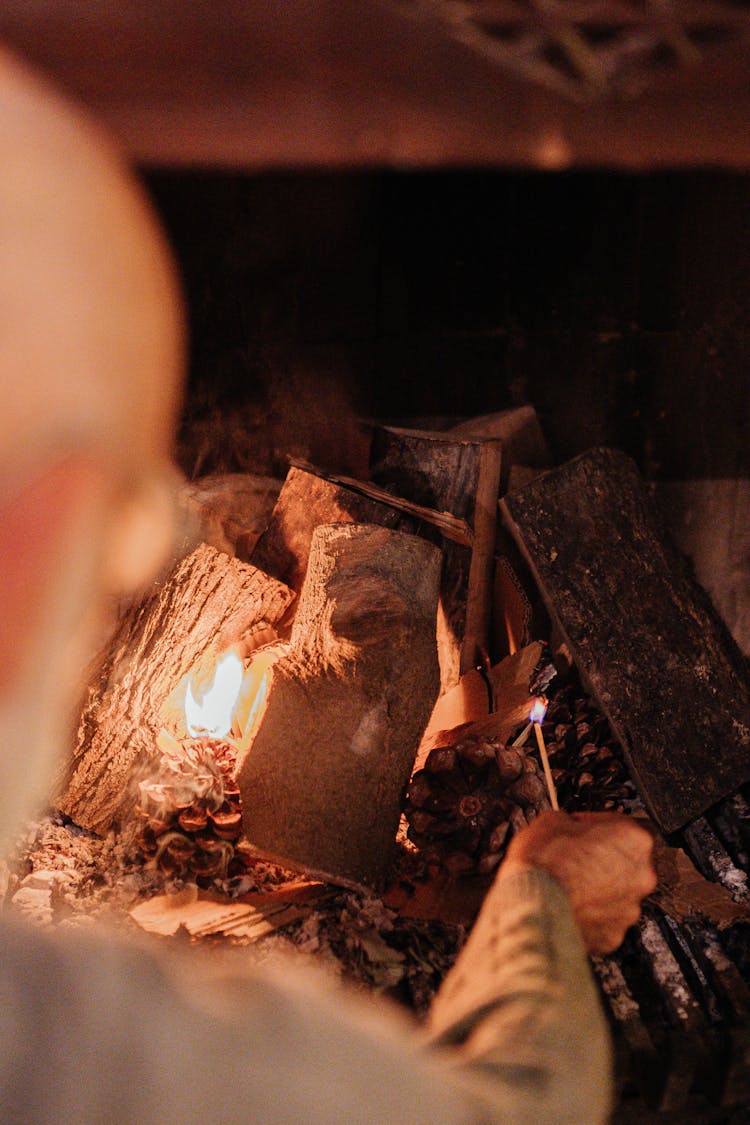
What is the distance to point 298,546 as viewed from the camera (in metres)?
2.69

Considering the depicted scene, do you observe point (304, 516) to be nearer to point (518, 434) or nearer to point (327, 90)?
point (518, 434)

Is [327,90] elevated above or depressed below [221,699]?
above

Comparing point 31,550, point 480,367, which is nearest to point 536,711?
point 480,367

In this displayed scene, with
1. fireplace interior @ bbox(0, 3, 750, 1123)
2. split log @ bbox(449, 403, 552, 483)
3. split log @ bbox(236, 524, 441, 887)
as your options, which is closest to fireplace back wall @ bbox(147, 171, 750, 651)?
fireplace interior @ bbox(0, 3, 750, 1123)

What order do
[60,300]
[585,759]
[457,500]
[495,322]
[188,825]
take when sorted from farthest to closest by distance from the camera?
[495,322] → [457,500] → [585,759] → [188,825] → [60,300]

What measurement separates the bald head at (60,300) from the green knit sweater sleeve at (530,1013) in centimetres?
69

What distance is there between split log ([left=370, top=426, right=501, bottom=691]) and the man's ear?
188 cm

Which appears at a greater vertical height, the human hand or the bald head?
the bald head

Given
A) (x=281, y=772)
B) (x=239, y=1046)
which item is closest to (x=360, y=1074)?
(x=239, y=1046)

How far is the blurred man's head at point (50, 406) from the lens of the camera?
3.03 feet

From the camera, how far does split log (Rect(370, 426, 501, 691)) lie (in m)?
2.75

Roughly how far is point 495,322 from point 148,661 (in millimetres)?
1684

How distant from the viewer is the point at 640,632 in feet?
8.50

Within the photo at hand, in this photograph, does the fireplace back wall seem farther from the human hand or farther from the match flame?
the human hand
